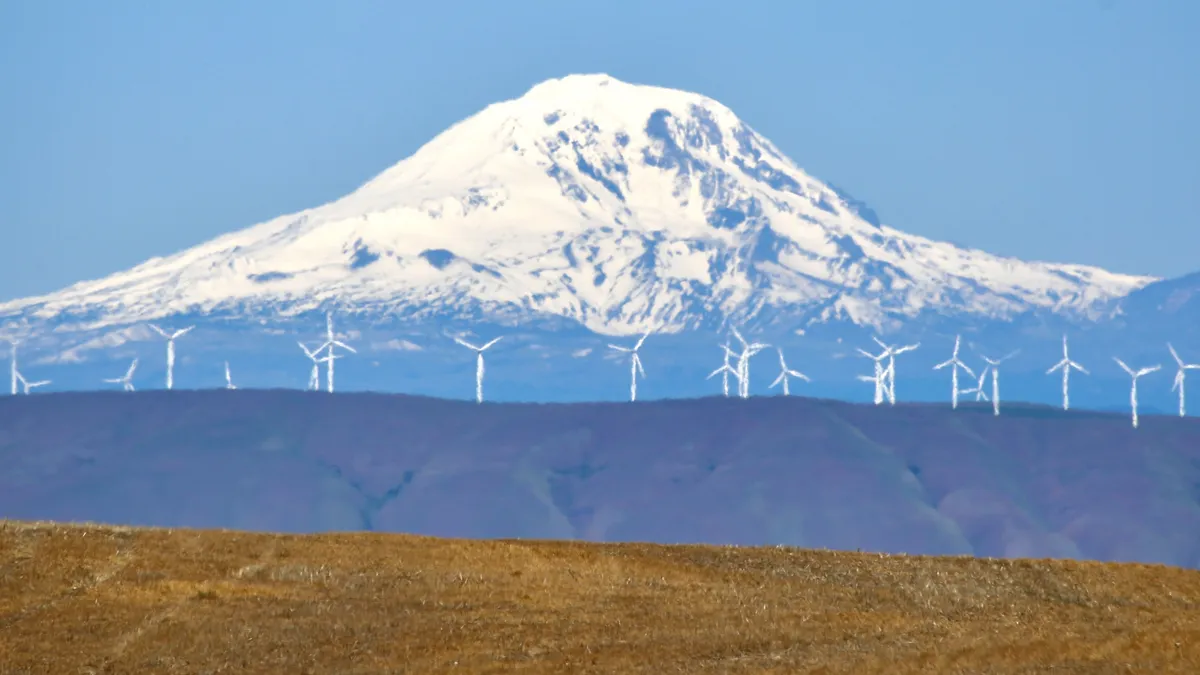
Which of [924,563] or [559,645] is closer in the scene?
[559,645]

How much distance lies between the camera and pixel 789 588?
66.2m

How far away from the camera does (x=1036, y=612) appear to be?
61281 mm

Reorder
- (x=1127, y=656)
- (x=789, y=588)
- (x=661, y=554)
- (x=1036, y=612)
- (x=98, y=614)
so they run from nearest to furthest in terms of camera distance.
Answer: (x=1127, y=656) < (x=98, y=614) < (x=1036, y=612) < (x=789, y=588) < (x=661, y=554)

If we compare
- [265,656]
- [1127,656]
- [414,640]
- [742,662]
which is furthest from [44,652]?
[1127,656]

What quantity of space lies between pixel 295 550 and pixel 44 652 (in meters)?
17.8

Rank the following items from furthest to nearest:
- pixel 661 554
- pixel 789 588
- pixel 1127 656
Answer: pixel 661 554
pixel 789 588
pixel 1127 656

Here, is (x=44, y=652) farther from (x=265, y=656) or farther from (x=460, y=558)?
(x=460, y=558)

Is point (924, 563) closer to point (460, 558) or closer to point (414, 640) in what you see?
point (460, 558)

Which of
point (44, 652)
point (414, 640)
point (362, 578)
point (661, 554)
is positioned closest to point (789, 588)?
point (661, 554)

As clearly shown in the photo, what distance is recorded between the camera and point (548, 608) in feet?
192

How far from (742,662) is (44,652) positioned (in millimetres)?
15701

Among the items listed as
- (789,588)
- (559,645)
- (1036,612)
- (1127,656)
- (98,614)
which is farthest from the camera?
(789,588)

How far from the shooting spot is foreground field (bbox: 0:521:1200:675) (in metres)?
49.4

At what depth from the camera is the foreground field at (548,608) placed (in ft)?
162
